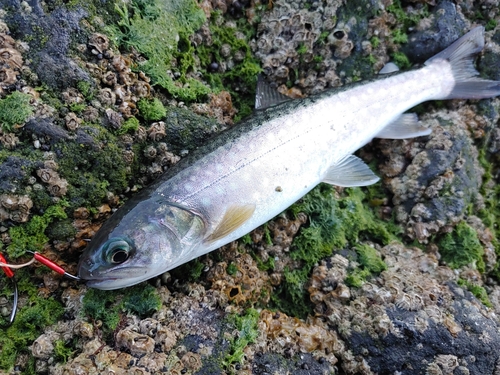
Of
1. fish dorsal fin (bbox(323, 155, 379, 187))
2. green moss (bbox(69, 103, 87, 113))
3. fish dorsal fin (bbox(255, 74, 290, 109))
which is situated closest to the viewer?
green moss (bbox(69, 103, 87, 113))

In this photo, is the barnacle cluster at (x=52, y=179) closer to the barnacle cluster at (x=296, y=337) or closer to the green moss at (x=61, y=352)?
the green moss at (x=61, y=352)

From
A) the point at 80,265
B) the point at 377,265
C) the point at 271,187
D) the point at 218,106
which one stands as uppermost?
the point at 218,106

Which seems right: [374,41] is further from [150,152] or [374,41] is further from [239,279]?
[239,279]

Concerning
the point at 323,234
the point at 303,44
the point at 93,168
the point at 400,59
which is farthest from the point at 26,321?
the point at 400,59

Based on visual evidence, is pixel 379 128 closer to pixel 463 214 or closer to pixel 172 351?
pixel 463 214

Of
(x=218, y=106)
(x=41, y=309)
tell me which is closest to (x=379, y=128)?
(x=218, y=106)

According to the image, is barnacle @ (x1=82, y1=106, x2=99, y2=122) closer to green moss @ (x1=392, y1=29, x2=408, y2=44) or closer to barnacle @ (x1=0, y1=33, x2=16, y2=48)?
barnacle @ (x1=0, y1=33, x2=16, y2=48)

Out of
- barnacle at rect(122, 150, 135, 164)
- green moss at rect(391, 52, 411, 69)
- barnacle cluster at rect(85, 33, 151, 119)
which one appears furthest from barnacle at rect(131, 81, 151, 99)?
green moss at rect(391, 52, 411, 69)
